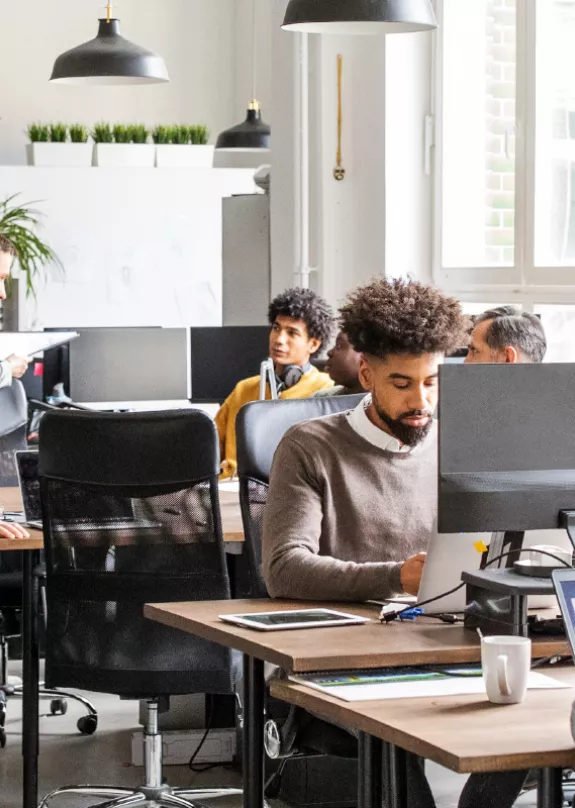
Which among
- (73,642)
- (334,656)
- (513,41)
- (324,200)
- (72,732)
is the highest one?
(513,41)

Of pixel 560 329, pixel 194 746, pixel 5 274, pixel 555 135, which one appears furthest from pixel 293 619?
pixel 5 274

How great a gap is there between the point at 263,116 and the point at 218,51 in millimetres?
714

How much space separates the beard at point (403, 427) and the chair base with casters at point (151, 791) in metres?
1.09

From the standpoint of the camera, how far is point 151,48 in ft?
37.5

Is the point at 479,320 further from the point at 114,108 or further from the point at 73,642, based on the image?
the point at 114,108

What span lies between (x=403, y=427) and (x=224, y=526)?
2.99 feet

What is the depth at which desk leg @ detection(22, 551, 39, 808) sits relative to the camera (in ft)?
11.4

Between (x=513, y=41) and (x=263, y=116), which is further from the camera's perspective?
(x=263, y=116)

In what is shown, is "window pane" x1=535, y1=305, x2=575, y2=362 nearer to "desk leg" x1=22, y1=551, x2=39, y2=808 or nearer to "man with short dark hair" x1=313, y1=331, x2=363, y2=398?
"man with short dark hair" x1=313, y1=331, x2=363, y2=398

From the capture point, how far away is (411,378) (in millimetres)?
2658

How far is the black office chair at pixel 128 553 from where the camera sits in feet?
10.4

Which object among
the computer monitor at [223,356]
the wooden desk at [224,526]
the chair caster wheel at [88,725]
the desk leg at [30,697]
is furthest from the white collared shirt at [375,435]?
the computer monitor at [223,356]

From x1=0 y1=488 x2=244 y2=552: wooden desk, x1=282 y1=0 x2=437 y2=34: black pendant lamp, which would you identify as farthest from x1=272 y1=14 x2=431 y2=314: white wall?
x1=0 y1=488 x2=244 y2=552: wooden desk

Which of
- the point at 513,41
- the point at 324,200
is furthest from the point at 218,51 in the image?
the point at 513,41
